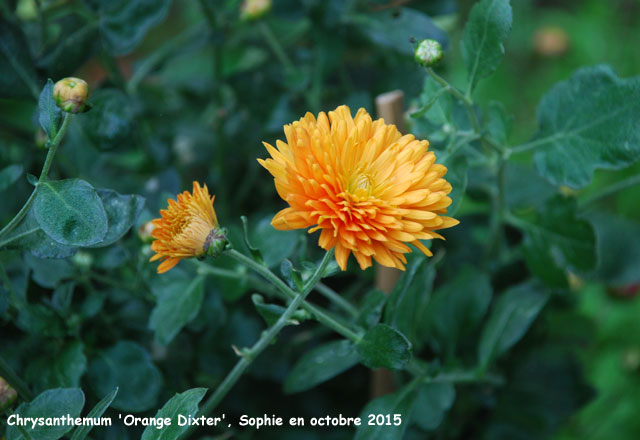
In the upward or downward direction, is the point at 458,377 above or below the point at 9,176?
below

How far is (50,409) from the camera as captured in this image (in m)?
0.49

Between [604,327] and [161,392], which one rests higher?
[161,392]

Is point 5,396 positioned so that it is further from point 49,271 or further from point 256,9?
point 256,9

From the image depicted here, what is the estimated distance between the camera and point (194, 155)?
102cm

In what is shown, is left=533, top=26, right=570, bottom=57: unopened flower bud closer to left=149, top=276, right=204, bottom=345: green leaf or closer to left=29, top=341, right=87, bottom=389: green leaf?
left=149, top=276, right=204, bottom=345: green leaf

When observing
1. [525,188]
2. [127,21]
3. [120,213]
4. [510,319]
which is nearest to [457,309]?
[510,319]

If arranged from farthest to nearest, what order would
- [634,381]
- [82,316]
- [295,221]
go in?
1. [634,381]
2. [82,316]
3. [295,221]

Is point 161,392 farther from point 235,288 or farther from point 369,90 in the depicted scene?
point 369,90

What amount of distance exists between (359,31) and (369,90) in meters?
0.14

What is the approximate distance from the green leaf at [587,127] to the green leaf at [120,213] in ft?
1.37

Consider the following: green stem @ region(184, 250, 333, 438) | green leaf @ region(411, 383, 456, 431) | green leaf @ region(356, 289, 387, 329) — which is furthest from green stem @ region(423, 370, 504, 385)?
green stem @ region(184, 250, 333, 438)

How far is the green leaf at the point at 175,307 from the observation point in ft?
2.00

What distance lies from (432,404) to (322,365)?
13cm

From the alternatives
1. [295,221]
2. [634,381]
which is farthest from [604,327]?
[295,221]
